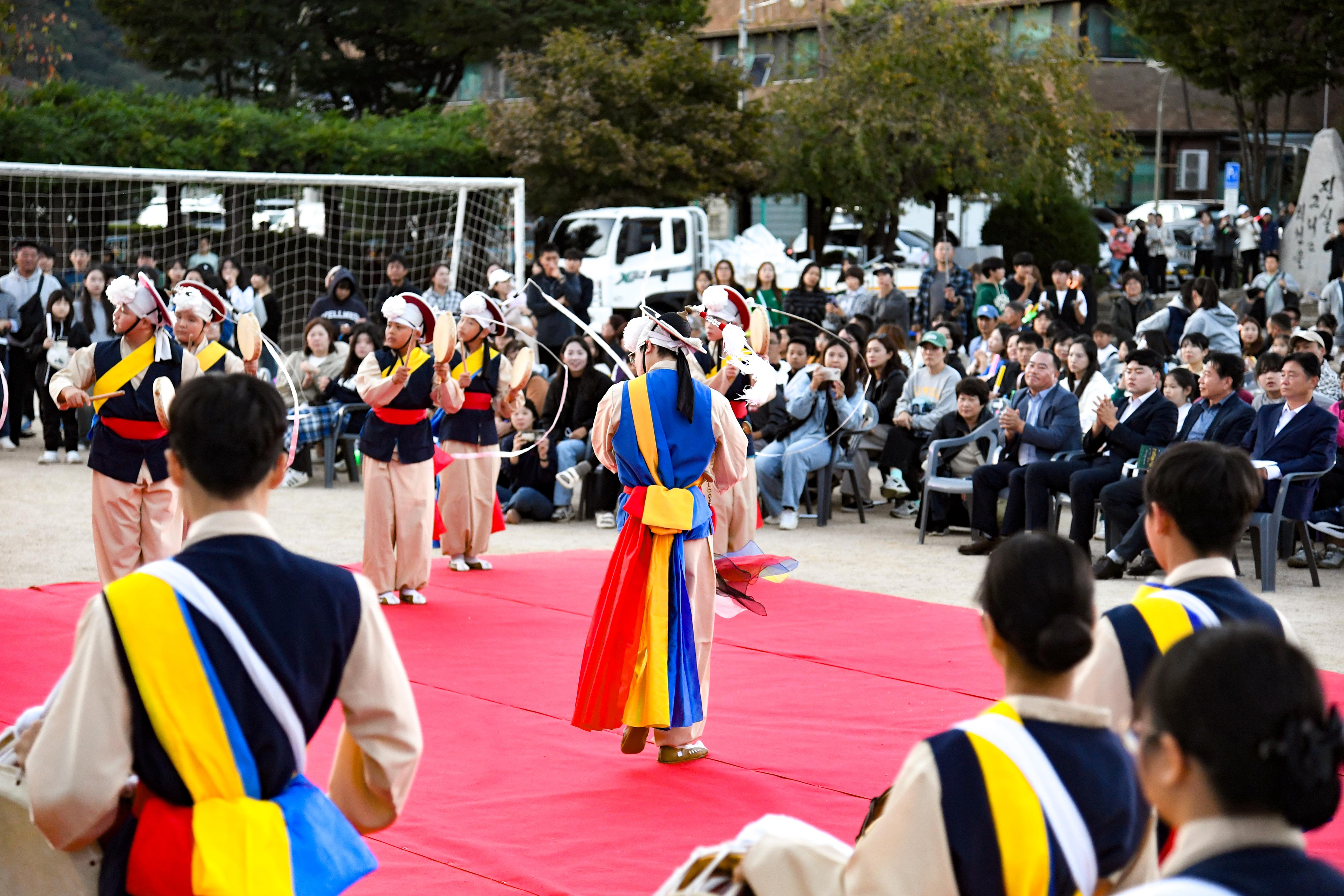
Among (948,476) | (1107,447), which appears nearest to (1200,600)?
(1107,447)

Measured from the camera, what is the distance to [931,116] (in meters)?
18.3

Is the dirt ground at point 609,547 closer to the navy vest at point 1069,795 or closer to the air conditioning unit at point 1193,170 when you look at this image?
the navy vest at point 1069,795

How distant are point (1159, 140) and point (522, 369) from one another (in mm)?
21952

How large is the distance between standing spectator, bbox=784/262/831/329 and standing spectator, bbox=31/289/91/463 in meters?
5.94

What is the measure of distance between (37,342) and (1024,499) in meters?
8.03

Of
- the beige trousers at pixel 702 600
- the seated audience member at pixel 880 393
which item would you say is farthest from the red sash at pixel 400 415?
the seated audience member at pixel 880 393

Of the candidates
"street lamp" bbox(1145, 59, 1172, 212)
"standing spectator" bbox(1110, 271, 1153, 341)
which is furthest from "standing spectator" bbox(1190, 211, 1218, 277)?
"standing spectator" bbox(1110, 271, 1153, 341)

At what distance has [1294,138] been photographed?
29.3 meters

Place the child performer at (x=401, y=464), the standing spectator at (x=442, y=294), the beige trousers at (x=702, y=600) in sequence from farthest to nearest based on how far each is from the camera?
1. the standing spectator at (x=442, y=294)
2. the child performer at (x=401, y=464)
3. the beige trousers at (x=702, y=600)

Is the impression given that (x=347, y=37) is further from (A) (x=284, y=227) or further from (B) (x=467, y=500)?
(B) (x=467, y=500)

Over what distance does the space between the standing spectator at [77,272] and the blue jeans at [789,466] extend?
6077mm

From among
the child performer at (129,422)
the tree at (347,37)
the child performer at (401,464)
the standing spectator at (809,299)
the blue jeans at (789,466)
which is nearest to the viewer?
the child performer at (129,422)

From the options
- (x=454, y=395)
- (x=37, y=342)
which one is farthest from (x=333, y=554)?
(x=37, y=342)

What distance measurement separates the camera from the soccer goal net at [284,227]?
1592 cm
